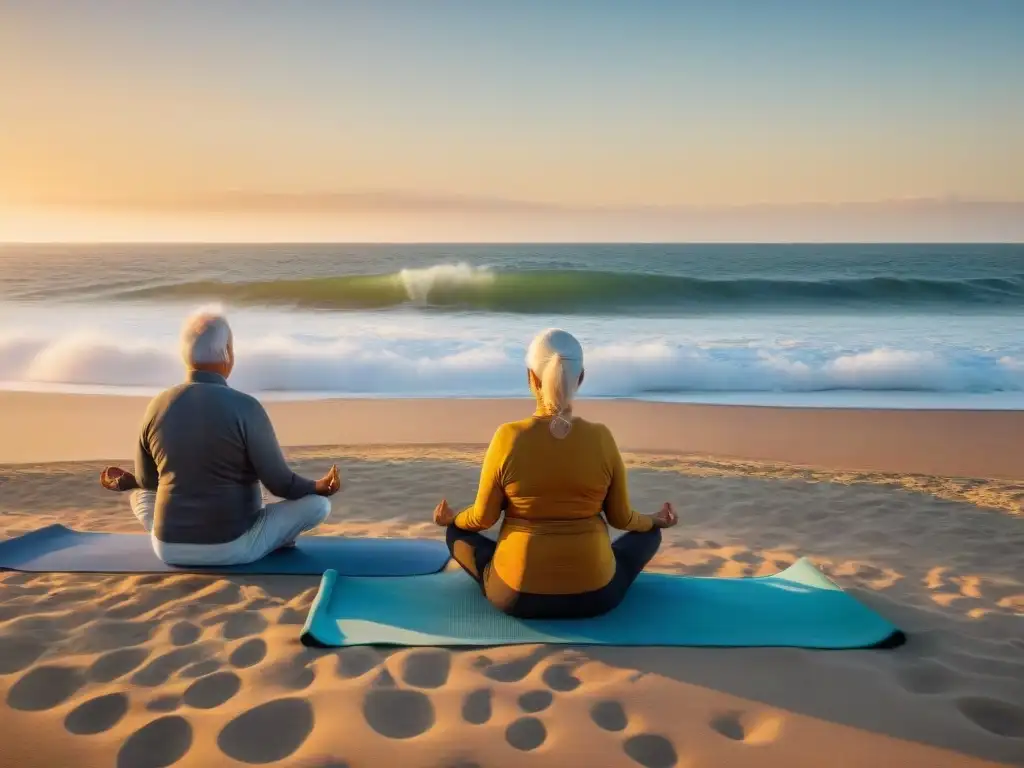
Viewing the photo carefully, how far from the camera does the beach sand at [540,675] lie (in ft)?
8.11

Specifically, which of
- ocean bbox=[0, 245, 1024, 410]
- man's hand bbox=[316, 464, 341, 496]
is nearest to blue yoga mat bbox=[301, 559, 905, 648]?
man's hand bbox=[316, 464, 341, 496]

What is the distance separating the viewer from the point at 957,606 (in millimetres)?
3727

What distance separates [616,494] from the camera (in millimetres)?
3182

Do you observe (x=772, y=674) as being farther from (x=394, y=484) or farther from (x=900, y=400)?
(x=900, y=400)

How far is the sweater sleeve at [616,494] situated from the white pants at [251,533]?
1.61 m

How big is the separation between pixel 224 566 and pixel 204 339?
1.15 m

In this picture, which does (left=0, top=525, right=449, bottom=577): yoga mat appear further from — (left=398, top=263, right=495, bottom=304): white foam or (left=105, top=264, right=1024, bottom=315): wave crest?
(left=398, top=263, right=495, bottom=304): white foam

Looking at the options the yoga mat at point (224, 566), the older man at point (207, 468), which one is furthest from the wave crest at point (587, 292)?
the older man at point (207, 468)

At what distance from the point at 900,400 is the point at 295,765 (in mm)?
9057

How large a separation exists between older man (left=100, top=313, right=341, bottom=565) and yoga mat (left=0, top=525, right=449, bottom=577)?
169mm

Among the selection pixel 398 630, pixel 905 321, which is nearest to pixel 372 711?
pixel 398 630

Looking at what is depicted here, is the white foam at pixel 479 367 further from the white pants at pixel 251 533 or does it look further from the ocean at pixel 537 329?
the white pants at pixel 251 533

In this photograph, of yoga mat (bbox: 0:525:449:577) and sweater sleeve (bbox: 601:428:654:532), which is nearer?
sweater sleeve (bbox: 601:428:654:532)

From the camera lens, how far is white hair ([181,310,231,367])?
3.62 metres
